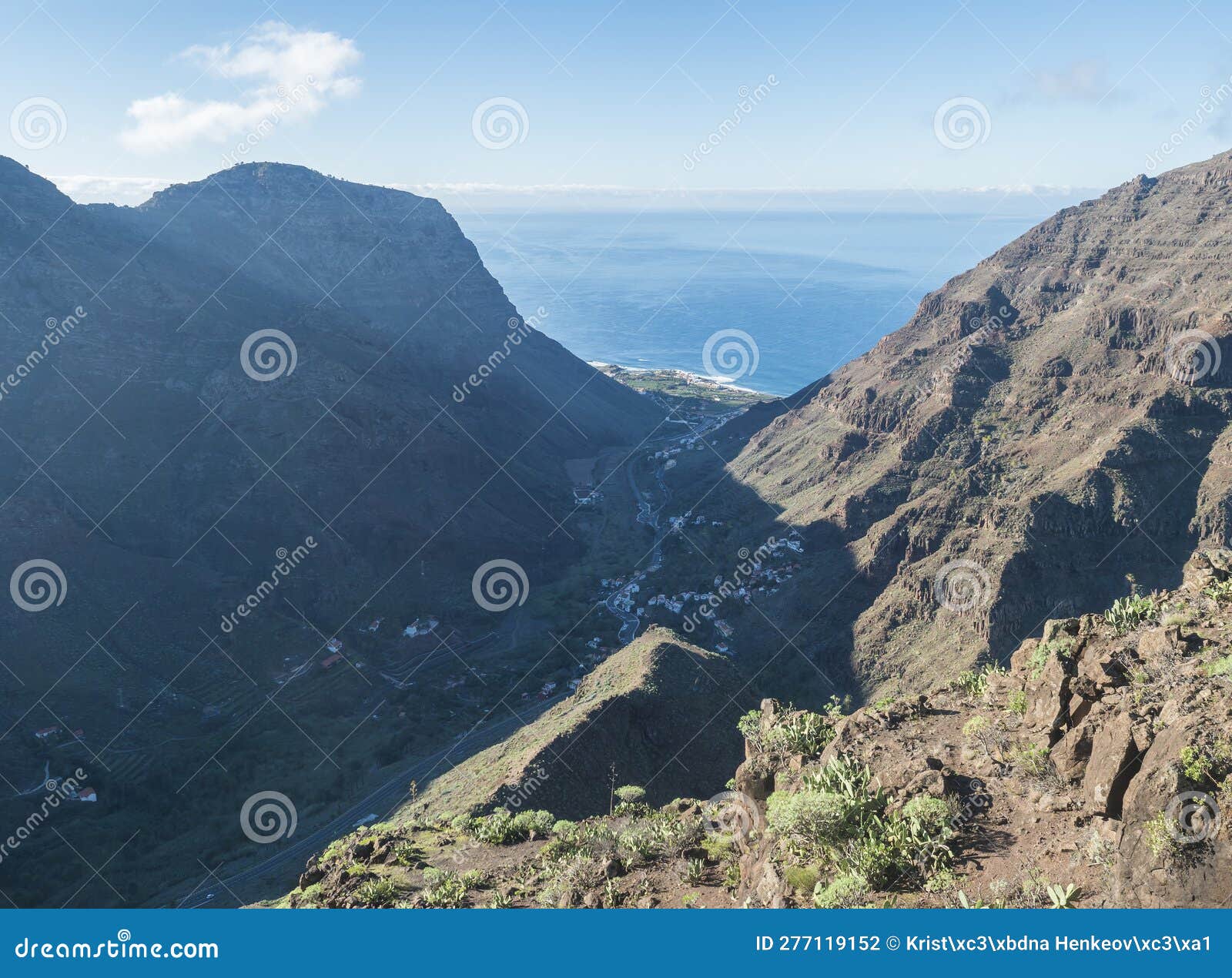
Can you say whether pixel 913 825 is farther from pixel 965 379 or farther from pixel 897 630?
pixel 965 379

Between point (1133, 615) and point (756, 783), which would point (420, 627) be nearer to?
point (756, 783)

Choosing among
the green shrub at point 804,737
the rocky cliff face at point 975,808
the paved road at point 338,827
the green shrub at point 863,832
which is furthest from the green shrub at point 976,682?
the paved road at point 338,827

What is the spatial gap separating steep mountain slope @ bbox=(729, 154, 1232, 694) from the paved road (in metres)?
27.0

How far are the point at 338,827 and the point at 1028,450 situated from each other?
6166 centimetres

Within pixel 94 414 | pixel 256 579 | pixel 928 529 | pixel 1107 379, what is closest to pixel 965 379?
pixel 1107 379

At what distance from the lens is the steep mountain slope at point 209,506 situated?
159ft

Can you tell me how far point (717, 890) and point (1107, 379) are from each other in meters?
72.2

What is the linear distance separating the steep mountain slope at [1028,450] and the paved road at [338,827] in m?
27.0

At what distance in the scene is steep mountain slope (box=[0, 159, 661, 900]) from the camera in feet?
159

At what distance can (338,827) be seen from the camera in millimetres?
41062

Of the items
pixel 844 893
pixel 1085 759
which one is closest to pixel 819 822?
pixel 844 893

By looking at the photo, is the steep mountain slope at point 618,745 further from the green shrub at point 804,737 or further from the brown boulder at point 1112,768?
the brown boulder at point 1112,768

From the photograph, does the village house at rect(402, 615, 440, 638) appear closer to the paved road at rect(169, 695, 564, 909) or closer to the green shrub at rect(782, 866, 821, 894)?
the paved road at rect(169, 695, 564, 909)

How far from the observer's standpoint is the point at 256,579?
6606cm
